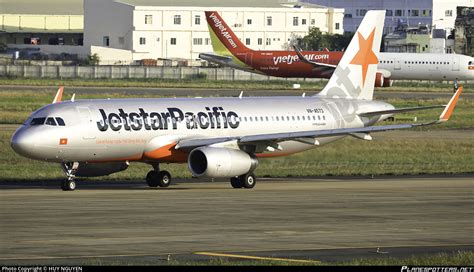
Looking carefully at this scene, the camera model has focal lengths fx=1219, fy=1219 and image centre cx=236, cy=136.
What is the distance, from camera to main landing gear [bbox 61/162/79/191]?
1580 inches

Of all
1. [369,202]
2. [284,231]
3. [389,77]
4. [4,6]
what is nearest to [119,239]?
[284,231]

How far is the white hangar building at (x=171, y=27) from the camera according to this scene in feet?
502

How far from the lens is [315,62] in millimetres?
116062

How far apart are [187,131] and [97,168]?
3381 mm

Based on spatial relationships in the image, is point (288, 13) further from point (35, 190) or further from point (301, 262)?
point (301, 262)

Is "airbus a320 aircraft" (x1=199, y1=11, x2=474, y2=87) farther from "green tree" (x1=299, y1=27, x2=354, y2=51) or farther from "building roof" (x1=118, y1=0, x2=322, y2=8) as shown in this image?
"green tree" (x1=299, y1=27, x2=354, y2=51)

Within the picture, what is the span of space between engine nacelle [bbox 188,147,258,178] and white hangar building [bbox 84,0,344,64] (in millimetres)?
111193

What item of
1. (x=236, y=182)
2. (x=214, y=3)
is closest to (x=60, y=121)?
(x=236, y=182)

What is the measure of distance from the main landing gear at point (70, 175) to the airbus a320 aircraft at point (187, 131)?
0.03 m

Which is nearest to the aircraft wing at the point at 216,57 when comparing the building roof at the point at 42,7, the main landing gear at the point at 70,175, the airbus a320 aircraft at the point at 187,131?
the building roof at the point at 42,7

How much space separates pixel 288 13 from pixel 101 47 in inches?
1012

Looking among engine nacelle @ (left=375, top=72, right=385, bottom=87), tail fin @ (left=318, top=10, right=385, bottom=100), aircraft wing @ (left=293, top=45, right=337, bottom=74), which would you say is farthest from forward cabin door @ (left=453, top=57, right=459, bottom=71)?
tail fin @ (left=318, top=10, right=385, bottom=100)

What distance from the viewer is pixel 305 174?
48.4 m

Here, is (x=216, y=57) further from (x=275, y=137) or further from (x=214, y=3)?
(x=275, y=137)
